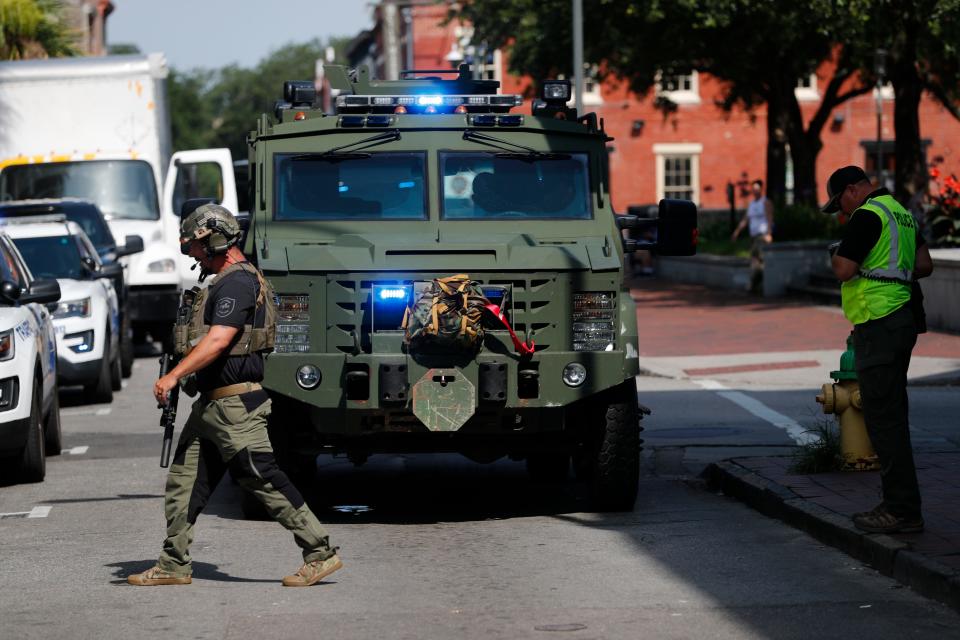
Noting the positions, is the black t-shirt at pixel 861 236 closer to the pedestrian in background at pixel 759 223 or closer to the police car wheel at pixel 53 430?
the police car wheel at pixel 53 430

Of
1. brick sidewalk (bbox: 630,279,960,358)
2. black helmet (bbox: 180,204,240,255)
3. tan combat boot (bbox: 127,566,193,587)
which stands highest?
black helmet (bbox: 180,204,240,255)

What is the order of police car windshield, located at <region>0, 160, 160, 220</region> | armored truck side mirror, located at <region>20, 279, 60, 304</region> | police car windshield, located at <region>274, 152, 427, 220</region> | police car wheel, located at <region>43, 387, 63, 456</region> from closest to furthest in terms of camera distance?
police car windshield, located at <region>274, 152, 427, 220</region>, armored truck side mirror, located at <region>20, 279, 60, 304</region>, police car wheel, located at <region>43, 387, 63, 456</region>, police car windshield, located at <region>0, 160, 160, 220</region>

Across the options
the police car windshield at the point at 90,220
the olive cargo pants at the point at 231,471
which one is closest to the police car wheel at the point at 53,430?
the olive cargo pants at the point at 231,471

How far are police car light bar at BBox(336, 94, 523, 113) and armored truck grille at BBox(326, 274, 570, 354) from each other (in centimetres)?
179

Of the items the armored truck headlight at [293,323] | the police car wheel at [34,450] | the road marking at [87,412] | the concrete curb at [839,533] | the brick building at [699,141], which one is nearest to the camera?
the concrete curb at [839,533]

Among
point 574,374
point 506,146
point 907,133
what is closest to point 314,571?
point 574,374

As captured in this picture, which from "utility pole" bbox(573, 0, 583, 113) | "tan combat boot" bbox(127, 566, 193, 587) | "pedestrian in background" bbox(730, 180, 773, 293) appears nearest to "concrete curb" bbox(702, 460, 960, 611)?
"tan combat boot" bbox(127, 566, 193, 587)

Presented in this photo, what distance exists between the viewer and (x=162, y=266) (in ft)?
72.3

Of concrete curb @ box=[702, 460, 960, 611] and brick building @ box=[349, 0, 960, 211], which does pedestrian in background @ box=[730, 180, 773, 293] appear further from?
brick building @ box=[349, 0, 960, 211]

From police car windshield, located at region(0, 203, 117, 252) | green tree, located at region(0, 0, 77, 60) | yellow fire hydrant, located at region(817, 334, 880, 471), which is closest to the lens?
yellow fire hydrant, located at region(817, 334, 880, 471)

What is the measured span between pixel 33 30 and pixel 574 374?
22.4m

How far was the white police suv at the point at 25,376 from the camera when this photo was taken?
10922 millimetres

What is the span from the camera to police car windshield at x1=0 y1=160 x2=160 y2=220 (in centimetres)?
2309

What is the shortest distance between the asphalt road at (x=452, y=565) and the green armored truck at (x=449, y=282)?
1.71 feet
